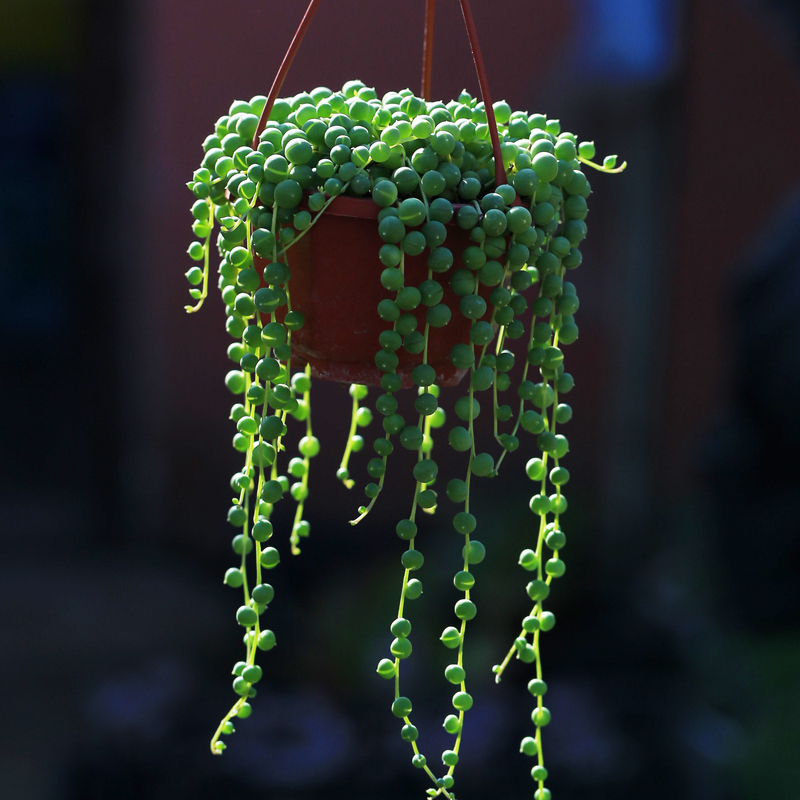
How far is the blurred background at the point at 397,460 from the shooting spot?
204cm

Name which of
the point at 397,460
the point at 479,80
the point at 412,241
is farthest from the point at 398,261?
the point at 397,460

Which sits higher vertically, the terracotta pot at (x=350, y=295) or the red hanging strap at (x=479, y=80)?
the red hanging strap at (x=479, y=80)

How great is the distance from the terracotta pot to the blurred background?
4.36 feet

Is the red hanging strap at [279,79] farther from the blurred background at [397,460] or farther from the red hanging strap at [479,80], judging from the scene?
the blurred background at [397,460]

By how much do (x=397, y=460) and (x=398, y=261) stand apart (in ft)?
5.06

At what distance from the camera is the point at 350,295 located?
2.23 ft

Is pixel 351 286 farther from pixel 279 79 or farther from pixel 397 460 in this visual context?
pixel 397 460

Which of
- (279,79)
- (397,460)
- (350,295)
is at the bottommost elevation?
(397,460)

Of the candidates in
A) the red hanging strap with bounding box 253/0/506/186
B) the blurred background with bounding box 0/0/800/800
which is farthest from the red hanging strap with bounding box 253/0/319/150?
the blurred background with bounding box 0/0/800/800

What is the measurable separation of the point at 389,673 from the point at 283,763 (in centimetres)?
147

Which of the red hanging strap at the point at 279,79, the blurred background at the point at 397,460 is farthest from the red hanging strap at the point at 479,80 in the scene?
the blurred background at the point at 397,460

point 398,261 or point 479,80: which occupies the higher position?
point 479,80

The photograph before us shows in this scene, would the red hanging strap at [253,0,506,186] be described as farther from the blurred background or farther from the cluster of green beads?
the blurred background

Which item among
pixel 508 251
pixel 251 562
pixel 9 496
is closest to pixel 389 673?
pixel 508 251
